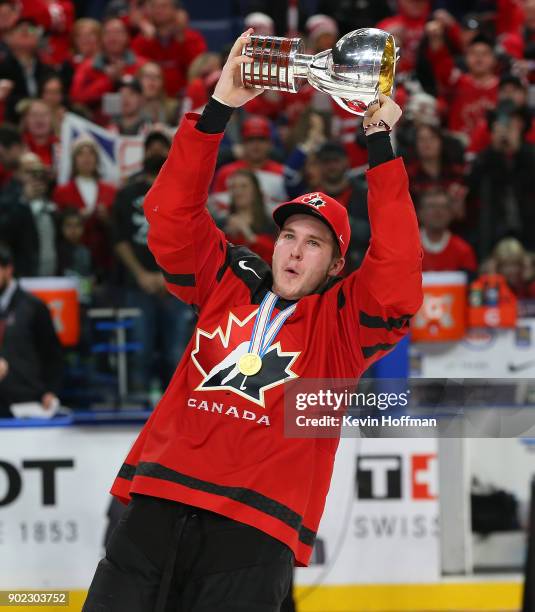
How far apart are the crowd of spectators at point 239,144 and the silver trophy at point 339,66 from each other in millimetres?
3379

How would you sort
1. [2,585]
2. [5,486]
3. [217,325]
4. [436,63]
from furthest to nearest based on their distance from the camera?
[436,63], [5,486], [2,585], [217,325]

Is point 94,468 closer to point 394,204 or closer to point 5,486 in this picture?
point 5,486

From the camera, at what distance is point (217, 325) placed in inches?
137

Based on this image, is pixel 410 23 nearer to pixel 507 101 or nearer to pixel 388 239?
pixel 507 101

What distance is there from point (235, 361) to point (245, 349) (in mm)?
45

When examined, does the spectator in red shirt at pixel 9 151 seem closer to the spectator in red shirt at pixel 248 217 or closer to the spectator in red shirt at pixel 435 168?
the spectator in red shirt at pixel 248 217

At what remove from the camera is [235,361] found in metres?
3.40

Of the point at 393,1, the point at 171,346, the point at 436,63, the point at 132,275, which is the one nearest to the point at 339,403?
the point at 171,346

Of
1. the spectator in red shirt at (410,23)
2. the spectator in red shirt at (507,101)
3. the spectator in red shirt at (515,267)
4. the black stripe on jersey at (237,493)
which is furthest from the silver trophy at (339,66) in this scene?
the spectator in red shirt at (410,23)

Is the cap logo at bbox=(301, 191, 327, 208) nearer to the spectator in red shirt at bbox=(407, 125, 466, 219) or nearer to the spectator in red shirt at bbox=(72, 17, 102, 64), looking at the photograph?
the spectator in red shirt at bbox=(407, 125, 466, 219)

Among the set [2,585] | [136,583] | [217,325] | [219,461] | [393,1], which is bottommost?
[2,585]

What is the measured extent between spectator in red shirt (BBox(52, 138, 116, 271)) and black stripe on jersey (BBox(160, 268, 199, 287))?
428 cm

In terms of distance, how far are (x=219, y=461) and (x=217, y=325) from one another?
410 mm

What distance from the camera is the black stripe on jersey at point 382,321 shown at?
3375 millimetres
